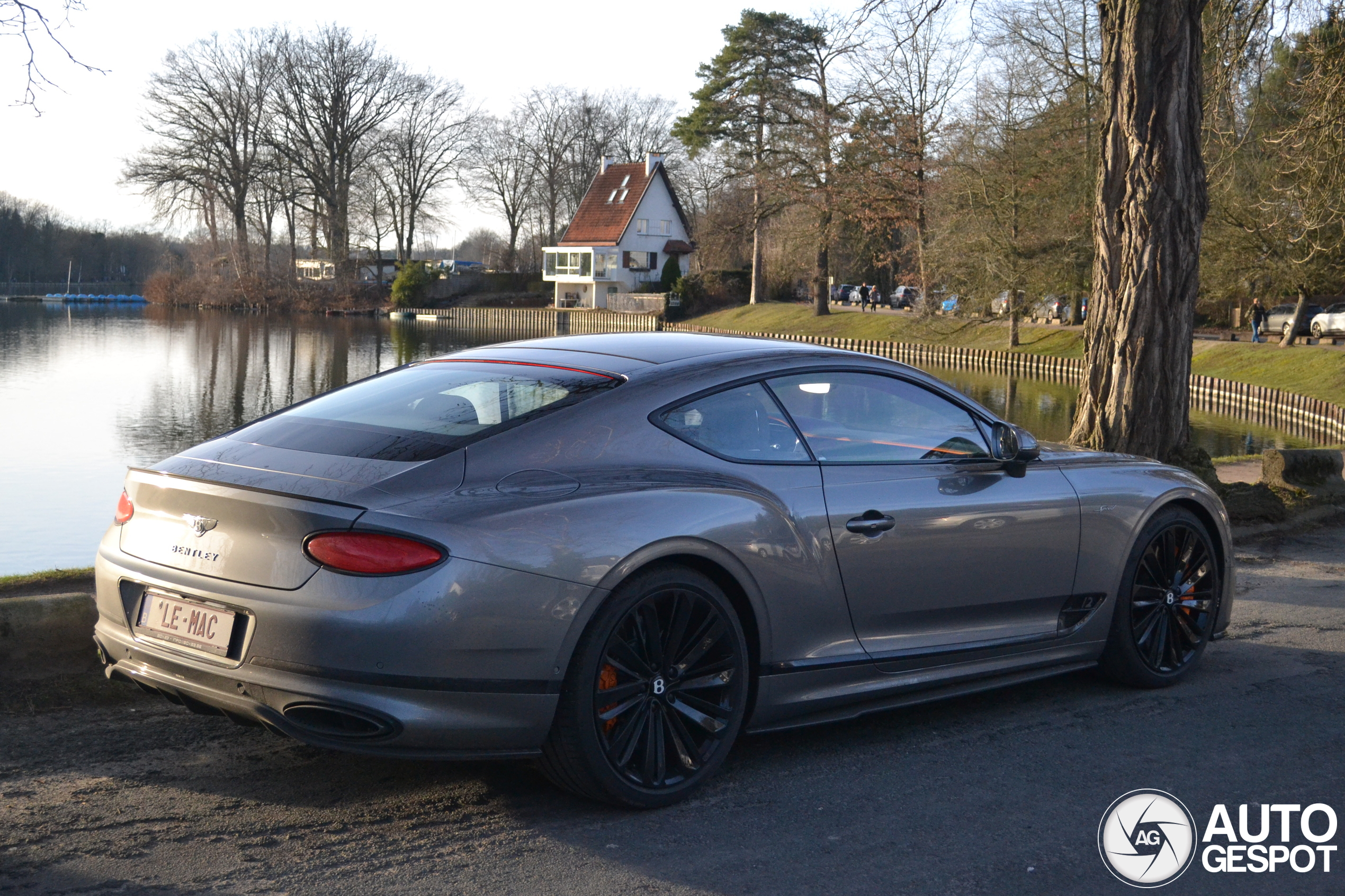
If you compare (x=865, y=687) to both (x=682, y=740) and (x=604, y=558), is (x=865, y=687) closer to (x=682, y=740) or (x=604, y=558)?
(x=682, y=740)

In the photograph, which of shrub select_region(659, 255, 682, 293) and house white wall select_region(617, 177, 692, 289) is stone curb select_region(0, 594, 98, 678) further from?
house white wall select_region(617, 177, 692, 289)

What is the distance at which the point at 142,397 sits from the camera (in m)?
30.7

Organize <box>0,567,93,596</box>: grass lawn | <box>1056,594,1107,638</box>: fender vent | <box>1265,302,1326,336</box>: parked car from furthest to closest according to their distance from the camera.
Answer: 1. <box>1265,302,1326,336</box>: parked car
2. <box>0,567,93,596</box>: grass lawn
3. <box>1056,594,1107,638</box>: fender vent

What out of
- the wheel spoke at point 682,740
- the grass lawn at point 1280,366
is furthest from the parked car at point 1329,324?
the wheel spoke at point 682,740

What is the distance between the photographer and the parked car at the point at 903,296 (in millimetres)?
71000

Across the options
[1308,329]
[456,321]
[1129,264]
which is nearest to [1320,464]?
[1129,264]

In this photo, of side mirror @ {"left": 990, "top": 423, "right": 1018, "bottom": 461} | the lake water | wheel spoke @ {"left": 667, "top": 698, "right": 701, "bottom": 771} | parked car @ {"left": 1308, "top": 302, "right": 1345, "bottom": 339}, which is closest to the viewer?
wheel spoke @ {"left": 667, "top": 698, "right": 701, "bottom": 771}

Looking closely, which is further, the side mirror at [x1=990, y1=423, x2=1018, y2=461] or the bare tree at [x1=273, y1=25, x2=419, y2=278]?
the bare tree at [x1=273, y1=25, x2=419, y2=278]

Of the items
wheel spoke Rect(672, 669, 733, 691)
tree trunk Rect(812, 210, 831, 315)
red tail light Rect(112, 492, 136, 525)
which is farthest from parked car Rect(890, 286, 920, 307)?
red tail light Rect(112, 492, 136, 525)

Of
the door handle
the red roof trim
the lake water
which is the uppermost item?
the red roof trim

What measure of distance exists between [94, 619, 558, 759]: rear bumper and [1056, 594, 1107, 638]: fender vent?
2.51 m

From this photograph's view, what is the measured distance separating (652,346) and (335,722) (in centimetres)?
190

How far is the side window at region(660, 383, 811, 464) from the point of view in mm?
4148

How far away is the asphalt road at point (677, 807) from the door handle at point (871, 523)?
834 mm
